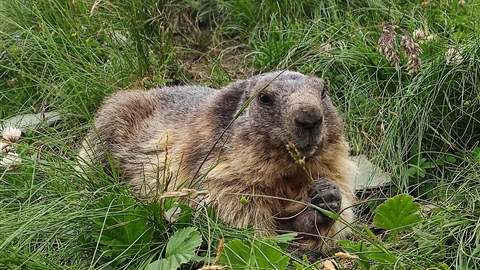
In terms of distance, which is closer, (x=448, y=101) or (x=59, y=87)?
(x=448, y=101)

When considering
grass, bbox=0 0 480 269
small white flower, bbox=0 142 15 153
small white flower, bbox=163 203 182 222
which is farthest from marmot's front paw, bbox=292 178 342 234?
small white flower, bbox=0 142 15 153

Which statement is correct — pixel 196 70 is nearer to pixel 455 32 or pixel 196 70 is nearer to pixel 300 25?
pixel 300 25

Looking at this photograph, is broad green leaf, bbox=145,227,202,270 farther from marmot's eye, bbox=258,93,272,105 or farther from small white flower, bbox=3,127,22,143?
small white flower, bbox=3,127,22,143

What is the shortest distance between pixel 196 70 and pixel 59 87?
1.45m

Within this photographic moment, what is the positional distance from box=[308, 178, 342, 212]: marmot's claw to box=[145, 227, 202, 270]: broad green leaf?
80 centimetres

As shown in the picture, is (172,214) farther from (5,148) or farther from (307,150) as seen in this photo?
(5,148)

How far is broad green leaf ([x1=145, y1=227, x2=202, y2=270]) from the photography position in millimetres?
3342

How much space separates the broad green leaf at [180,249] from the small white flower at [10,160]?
1126mm

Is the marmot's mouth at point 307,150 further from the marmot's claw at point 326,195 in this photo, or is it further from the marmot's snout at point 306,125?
the marmot's claw at point 326,195

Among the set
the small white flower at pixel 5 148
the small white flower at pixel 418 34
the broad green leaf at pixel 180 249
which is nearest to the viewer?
the broad green leaf at pixel 180 249

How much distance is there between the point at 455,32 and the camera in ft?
18.8

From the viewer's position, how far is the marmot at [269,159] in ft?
12.7

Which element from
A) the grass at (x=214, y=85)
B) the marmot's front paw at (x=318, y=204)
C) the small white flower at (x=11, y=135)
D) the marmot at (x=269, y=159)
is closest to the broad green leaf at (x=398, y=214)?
the grass at (x=214, y=85)

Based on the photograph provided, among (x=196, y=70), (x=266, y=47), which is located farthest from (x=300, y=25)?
(x=196, y=70)
